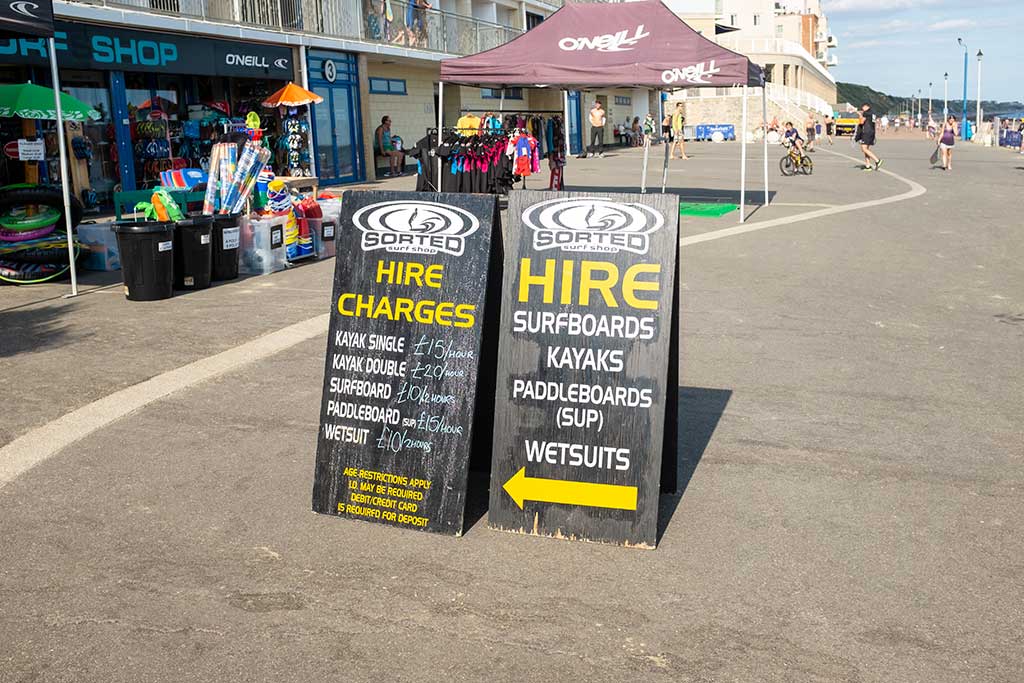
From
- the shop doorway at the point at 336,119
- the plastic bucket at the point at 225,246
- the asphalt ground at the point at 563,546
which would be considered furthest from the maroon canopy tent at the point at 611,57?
the shop doorway at the point at 336,119

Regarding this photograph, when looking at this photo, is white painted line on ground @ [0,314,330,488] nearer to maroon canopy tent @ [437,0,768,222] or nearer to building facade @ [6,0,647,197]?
maroon canopy tent @ [437,0,768,222]

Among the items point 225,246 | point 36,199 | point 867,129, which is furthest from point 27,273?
point 867,129

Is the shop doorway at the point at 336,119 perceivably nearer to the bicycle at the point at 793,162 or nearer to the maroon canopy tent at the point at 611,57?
the maroon canopy tent at the point at 611,57

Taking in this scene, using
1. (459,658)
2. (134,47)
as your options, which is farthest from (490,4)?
(459,658)

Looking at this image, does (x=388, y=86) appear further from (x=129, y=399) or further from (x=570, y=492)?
(x=570, y=492)

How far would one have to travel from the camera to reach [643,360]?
449cm

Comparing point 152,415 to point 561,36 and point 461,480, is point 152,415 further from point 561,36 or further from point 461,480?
point 561,36

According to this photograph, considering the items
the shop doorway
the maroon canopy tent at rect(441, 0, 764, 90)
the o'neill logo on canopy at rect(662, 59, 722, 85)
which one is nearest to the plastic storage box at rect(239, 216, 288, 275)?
the maroon canopy tent at rect(441, 0, 764, 90)

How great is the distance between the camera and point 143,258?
10430 mm

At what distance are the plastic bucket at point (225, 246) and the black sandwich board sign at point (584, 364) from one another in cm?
772

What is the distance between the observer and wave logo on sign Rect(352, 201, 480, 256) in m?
4.68

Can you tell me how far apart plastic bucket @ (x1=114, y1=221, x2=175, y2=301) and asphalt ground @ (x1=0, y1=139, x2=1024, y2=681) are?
1736 mm

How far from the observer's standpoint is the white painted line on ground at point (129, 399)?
5.79 m

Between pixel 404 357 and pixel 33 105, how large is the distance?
11156 millimetres
